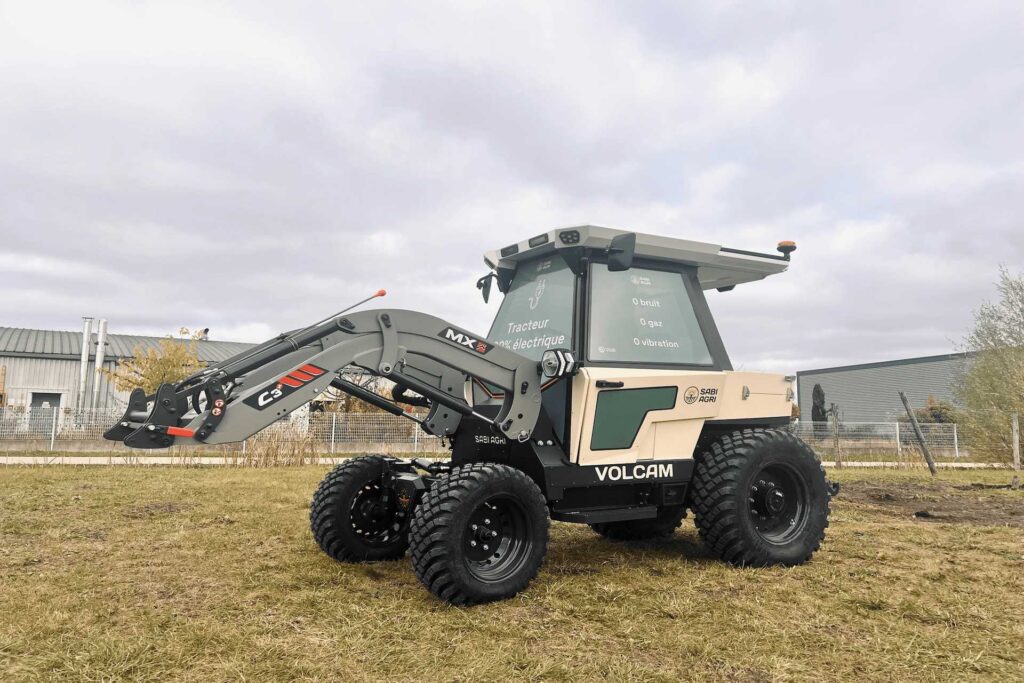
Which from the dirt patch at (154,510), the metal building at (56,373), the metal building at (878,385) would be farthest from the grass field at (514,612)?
the metal building at (878,385)

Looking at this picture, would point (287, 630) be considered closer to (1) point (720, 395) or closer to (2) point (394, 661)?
(2) point (394, 661)

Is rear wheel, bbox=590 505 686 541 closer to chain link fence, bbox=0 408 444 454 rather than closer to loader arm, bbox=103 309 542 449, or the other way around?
loader arm, bbox=103 309 542 449

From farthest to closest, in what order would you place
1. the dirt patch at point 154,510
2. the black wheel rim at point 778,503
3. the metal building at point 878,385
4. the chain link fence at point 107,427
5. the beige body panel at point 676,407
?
1. the metal building at point 878,385
2. the chain link fence at point 107,427
3. the dirt patch at point 154,510
4. the black wheel rim at point 778,503
5. the beige body panel at point 676,407

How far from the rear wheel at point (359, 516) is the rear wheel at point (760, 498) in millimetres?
2211

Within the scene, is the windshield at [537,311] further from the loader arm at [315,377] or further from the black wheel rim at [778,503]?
the black wheel rim at [778,503]

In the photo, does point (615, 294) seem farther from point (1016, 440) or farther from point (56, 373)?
point (56, 373)

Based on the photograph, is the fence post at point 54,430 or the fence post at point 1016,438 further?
the fence post at point 54,430

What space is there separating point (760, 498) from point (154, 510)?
6140mm

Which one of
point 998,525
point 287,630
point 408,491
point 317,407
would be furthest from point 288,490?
point 317,407

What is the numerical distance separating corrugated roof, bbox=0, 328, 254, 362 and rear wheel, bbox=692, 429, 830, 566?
111 ft

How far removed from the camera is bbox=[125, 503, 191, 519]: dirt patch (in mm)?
7105

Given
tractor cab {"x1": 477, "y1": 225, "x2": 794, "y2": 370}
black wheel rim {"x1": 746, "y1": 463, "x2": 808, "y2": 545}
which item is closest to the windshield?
tractor cab {"x1": 477, "y1": 225, "x2": 794, "y2": 370}

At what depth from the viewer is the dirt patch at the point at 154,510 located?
23.3 feet

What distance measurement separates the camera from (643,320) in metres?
5.12
